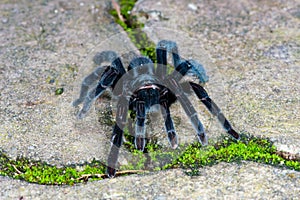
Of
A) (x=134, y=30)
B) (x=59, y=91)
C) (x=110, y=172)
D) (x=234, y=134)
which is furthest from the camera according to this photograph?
(x=134, y=30)

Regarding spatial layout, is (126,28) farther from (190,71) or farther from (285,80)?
(285,80)

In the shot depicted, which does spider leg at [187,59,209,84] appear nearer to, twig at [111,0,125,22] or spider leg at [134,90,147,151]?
spider leg at [134,90,147,151]

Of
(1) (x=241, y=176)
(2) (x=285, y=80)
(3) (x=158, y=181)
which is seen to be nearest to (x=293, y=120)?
(2) (x=285, y=80)

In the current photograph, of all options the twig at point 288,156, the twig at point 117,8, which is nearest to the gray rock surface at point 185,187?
the twig at point 288,156

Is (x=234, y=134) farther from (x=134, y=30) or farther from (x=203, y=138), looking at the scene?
(x=134, y=30)

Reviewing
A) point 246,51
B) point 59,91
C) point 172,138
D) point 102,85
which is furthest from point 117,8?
point 172,138

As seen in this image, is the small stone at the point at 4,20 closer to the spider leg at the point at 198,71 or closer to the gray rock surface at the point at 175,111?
the gray rock surface at the point at 175,111

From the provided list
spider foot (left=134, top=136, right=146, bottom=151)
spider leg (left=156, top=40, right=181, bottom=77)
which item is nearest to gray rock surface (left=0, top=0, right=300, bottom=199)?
spider foot (left=134, top=136, right=146, bottom=151)
